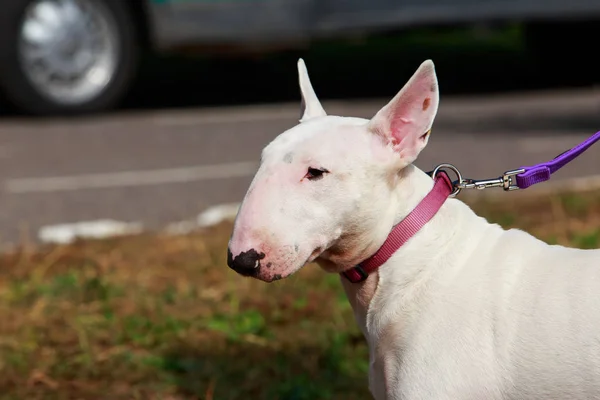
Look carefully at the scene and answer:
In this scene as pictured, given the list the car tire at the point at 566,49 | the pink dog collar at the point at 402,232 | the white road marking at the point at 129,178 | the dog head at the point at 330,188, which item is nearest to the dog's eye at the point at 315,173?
the dog head at the point at 330,188

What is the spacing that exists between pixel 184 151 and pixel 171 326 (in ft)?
14.9

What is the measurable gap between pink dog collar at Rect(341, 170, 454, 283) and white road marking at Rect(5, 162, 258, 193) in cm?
502

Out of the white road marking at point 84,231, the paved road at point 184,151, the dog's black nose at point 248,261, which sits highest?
the dog's black nose at point 248,261

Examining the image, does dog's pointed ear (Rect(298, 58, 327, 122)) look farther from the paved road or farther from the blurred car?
the blurred car

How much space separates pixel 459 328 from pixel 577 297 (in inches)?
13.1

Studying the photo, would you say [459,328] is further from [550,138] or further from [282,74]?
[282,74]

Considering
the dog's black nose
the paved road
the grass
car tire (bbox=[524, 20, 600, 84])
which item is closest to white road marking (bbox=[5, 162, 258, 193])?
the paved road

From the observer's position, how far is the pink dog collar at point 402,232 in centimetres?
333

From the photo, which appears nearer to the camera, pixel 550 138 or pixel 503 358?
pixel 503 358

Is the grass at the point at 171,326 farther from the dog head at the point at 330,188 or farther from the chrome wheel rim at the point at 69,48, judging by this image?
the chrome wheel rim at the point at 69,48

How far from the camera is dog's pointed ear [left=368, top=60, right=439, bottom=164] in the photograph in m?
3.19

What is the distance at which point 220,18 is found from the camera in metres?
10.8

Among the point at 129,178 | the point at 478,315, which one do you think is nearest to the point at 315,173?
the point at 478,315

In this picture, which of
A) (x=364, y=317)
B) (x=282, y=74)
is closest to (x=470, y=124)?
(x=282, y=74)
